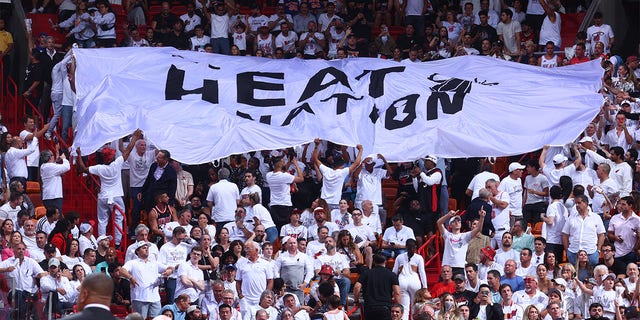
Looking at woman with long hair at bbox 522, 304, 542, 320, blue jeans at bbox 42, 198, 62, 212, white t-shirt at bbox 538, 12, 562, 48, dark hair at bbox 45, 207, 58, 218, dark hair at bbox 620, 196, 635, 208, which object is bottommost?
woman with long hair at bbox 522, 304, 542, 320

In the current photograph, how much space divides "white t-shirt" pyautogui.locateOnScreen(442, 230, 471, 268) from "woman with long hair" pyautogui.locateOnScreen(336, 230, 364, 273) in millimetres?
1274

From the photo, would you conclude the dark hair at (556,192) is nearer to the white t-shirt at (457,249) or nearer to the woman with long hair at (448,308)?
the white t-shirt at (457,249)

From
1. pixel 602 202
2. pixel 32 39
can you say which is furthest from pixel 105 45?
pixel 602 202

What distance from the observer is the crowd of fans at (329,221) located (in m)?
20.0

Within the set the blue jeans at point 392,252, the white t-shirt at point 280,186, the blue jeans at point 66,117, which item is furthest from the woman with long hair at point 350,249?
the blue jeans at point 66,117

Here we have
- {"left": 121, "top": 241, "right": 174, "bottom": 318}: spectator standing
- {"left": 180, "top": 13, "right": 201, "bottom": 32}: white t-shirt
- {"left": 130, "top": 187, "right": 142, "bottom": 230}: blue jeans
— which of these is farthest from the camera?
{"left": 180, "top": 13, "right": 201, "bottom": 32}: white t-shirt

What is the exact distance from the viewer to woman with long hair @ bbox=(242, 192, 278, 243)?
2248 centimetres

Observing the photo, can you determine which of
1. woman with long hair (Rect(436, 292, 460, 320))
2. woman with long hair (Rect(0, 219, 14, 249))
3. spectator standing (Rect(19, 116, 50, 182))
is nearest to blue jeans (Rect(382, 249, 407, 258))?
woman with long hair (Rect(436, 292, 460, 320))

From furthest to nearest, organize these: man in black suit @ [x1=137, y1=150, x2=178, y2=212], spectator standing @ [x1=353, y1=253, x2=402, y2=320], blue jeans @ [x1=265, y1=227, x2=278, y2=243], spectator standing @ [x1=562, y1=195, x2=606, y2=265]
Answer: man in black suit @ [x1=137, y1=150, x2=178, y2=212] < blue jeans @ [x1=265, y1=227, x2=278, y2=243] < spectator standing @ [x1=562, y1=195, x2=606, y2=265] < spectator standing @ [x1=353, y1=253, x2=402, y2=320]

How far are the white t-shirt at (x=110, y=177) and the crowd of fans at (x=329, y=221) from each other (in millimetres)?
22

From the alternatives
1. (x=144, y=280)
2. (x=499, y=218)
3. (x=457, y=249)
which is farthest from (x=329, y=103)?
(x=144, y=280)

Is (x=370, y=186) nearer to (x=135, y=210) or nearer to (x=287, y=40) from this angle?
(x=135, y=210)

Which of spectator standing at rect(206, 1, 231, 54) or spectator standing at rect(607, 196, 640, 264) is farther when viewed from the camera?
spectator standing at rect(206, 1, 231, 54)

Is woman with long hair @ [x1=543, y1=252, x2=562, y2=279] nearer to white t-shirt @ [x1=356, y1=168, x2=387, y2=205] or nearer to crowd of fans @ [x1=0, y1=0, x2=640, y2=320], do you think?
crowd of fans @ [x1=0, y1=0, x2=640, y2=320]
